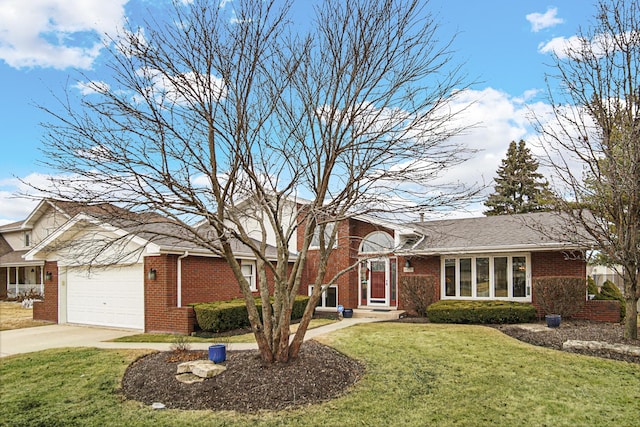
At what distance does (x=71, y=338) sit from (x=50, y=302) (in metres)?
4.74

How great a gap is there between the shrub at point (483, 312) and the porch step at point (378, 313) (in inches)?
74.4

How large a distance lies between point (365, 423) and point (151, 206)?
4.41 metres

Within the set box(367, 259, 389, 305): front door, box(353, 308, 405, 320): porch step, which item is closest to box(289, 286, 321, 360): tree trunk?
box(353, 308, 405, 320): porch step

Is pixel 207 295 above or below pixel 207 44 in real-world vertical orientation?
below

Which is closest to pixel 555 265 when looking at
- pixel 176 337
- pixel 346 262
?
pixel 346 262

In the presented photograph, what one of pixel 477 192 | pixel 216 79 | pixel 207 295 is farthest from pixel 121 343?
pixel 477 192

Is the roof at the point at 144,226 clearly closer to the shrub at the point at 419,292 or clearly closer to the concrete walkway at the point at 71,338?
the concrete walkway at the point at 71,338

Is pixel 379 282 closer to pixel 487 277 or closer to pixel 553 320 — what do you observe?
pixel 487 277

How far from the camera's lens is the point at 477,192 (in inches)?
274

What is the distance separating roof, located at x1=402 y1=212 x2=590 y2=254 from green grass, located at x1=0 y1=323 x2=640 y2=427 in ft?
16.4

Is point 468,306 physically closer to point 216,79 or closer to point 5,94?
point 216,79

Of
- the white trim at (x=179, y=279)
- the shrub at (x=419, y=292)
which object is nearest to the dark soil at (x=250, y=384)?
the white trim at (x=179, y=279)

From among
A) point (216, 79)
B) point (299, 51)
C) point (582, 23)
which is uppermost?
A: point (582, 23)

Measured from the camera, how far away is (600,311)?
13.6m
